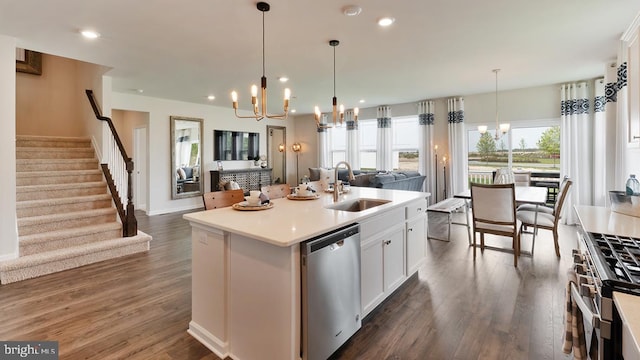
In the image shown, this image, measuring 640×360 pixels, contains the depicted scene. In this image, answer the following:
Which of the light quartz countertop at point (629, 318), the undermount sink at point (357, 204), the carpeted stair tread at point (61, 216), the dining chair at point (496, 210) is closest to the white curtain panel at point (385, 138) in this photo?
the dining chair at point (496, 210)

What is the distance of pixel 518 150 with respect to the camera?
6.45 m

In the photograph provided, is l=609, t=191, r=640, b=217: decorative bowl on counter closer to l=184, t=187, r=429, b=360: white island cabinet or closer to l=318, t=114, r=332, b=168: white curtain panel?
l=184, t=187, r=429, b=360: white island cabinet

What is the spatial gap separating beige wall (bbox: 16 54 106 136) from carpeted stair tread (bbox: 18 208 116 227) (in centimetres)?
195

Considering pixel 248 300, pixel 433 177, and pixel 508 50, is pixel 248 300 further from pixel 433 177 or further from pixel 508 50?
pixel 433 177

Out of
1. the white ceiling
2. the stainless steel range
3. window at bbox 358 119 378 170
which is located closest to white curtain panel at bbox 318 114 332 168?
window at bbox 358 119 378 170

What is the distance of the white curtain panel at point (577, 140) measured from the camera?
18.0 feet

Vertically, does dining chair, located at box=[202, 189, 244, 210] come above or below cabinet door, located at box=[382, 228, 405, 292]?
above

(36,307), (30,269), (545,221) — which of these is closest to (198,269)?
(36,307)

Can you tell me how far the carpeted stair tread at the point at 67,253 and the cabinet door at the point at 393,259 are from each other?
3.38 metres

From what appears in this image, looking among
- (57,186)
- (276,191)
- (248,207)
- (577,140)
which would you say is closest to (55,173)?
(57,186)

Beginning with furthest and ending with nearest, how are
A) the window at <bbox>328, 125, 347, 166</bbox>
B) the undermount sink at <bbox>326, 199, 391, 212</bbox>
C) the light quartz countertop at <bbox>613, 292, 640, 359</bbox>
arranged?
the window at <bbox>328, 125, 347, 166</bbox> → the undermount sink at <bbox>326, 199, 391, 212</bbox> → the light quartz countertop at <bbox>613, 292, 640, 359</bbox>

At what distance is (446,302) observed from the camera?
2691 mm

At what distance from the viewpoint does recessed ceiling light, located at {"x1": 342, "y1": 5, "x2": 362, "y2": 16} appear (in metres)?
2.68

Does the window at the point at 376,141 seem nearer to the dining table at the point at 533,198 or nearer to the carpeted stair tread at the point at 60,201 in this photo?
the dining table at the point at 533,198
